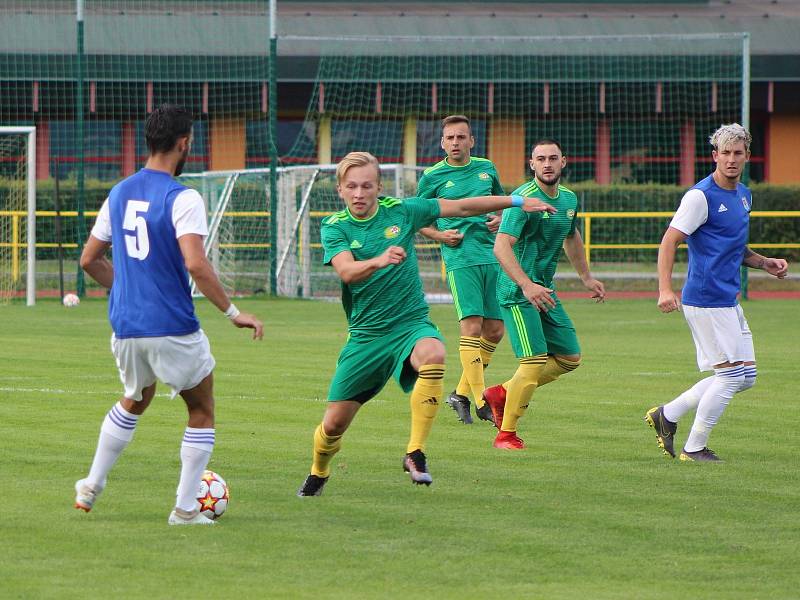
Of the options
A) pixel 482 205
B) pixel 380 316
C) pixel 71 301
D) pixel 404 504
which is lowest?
pixel 404 504

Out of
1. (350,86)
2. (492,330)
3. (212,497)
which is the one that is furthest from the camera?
(350,86)

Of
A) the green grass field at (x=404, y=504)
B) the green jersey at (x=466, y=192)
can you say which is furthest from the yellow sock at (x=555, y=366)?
the green jersey at (x=466, y=192)

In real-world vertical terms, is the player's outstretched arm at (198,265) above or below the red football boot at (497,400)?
above

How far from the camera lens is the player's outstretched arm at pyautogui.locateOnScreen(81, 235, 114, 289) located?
22.6ft

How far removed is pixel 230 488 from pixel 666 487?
2.34 meters

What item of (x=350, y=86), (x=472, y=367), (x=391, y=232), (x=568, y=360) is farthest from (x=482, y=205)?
(x=350, y=86)

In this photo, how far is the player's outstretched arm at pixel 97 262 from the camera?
688 centimetres

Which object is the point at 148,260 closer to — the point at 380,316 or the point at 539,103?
the point at 380,316

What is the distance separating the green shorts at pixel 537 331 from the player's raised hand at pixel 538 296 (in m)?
0.50

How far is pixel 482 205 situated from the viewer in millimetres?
7742

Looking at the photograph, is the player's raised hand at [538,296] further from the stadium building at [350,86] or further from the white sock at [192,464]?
the stadium building at [350,86]

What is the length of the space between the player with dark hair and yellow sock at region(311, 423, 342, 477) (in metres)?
0.93

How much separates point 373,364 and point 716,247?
249cm

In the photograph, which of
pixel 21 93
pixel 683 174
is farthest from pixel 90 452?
pixel 683 174
